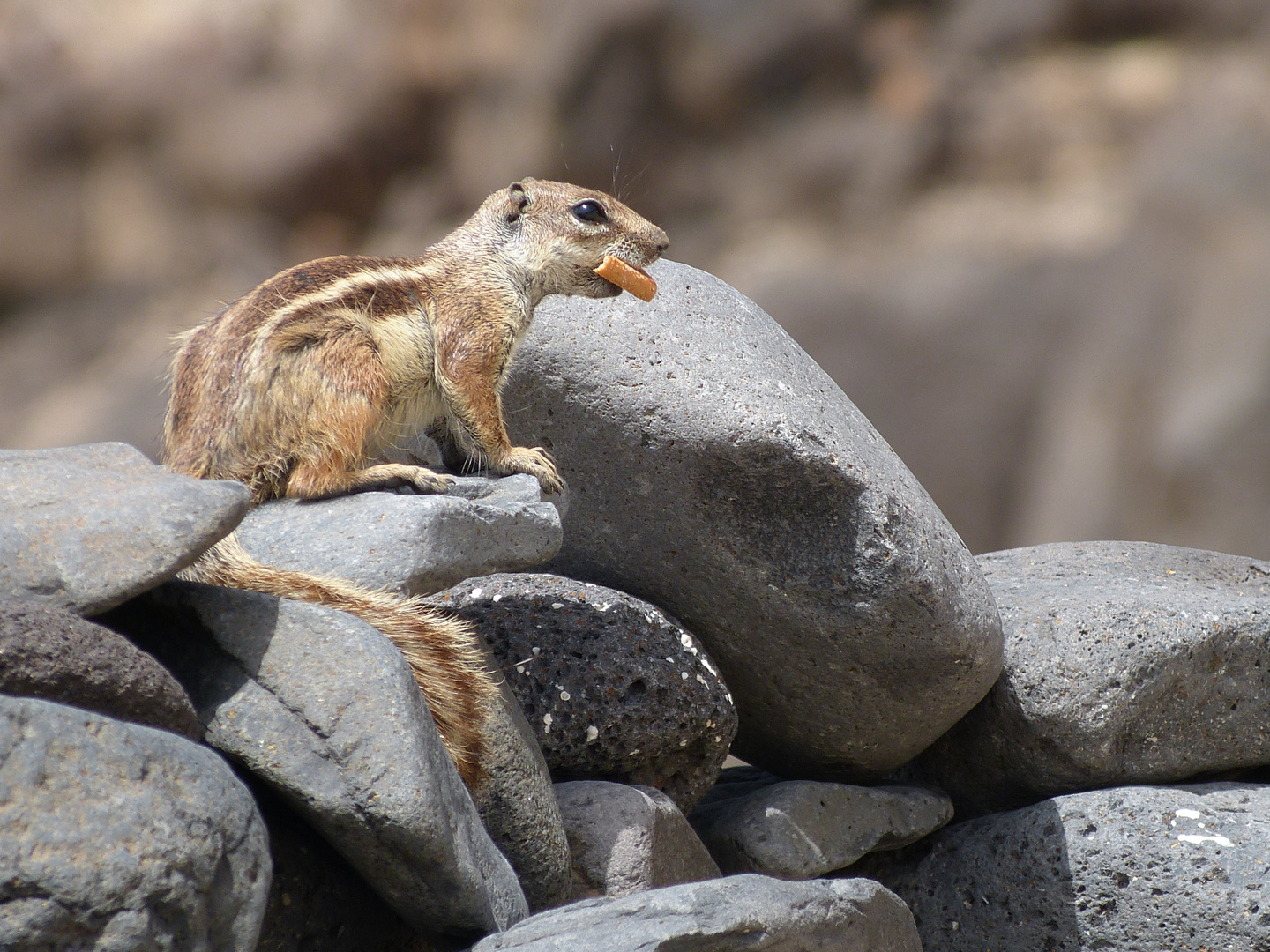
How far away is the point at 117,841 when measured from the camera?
1840 mm

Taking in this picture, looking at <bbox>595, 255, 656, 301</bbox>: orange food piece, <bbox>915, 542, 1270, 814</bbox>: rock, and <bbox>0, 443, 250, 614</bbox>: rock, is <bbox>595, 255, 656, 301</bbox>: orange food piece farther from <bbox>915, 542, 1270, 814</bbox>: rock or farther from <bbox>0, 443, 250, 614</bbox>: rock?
<bbox>915, 542, 1270, 814</bbox>: rock

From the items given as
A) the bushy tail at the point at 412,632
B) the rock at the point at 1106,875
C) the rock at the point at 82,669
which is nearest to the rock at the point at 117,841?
the rock at the point at 82,669

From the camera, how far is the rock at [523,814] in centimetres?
292

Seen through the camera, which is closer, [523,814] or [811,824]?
[523,814]

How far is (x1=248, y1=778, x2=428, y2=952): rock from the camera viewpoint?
8.06ft

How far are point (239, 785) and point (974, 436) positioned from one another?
681cm

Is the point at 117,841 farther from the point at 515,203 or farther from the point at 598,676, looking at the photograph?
the point at 515,203

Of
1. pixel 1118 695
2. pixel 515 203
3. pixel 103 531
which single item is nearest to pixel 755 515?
pixel 515 203

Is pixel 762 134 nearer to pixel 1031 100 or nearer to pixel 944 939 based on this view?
pixel 1031 100

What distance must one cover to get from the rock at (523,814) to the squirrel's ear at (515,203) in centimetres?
147

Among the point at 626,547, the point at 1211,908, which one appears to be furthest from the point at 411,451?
the point at 1211,908

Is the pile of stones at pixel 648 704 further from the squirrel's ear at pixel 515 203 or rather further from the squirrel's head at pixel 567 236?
the squirrel's ear at pixel 515 203

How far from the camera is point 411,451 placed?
388 cm

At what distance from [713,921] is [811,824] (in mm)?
1760
